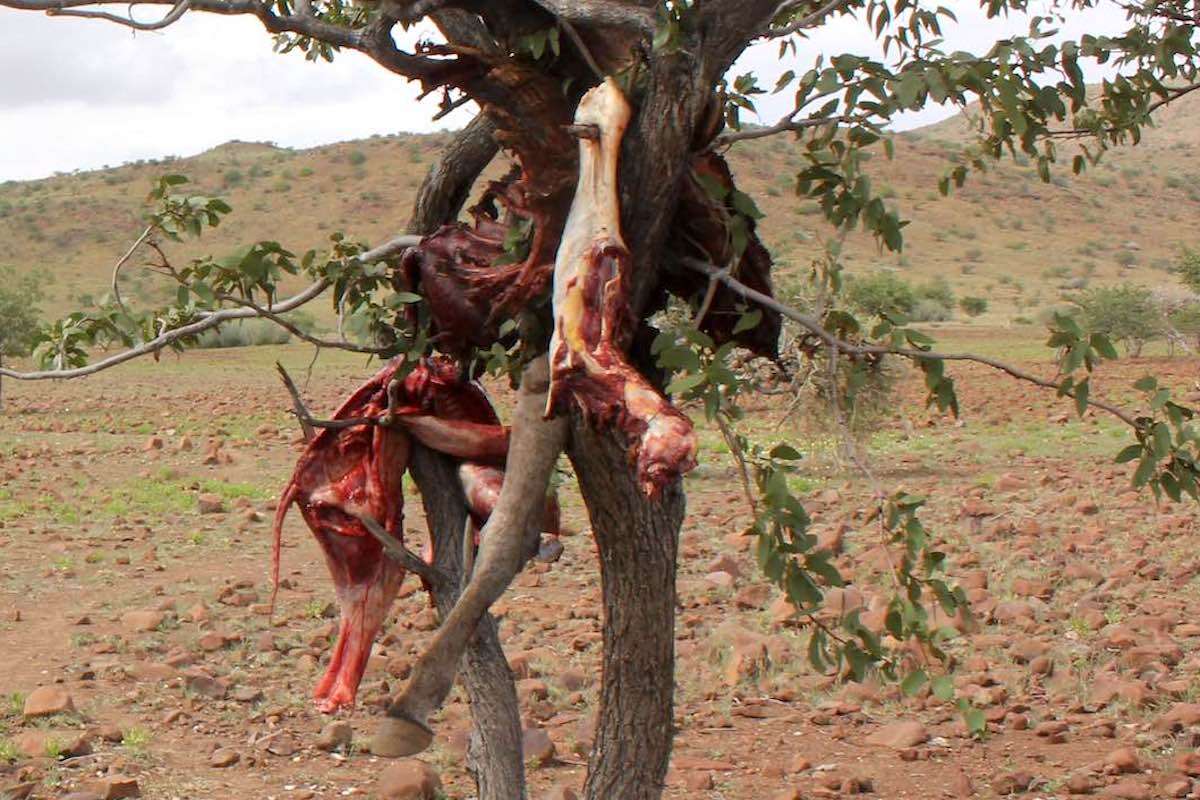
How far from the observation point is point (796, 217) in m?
41.6

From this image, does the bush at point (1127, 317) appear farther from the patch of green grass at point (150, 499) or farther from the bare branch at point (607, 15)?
the bare branch at point (607, 15)

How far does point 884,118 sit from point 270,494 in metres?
9.99

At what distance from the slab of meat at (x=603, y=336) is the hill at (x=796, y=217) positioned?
119 feet

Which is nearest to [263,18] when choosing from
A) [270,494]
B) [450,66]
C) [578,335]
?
[450,66]

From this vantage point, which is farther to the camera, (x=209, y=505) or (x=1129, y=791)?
(x=209, y=505)

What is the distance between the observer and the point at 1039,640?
6.78 m

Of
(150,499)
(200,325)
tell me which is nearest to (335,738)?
(200,325)

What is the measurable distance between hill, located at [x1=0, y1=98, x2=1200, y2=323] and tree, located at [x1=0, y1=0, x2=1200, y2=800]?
117ft

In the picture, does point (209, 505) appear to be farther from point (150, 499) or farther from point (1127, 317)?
A: point (1127, 317)

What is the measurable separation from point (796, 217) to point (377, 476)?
39082 mm

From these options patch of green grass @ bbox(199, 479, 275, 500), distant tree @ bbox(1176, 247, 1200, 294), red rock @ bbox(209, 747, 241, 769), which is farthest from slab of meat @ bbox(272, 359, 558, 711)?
distant tree @ bbox(1176, 247, 1200, 294)

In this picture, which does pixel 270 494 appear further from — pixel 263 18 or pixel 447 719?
pixel 263 18

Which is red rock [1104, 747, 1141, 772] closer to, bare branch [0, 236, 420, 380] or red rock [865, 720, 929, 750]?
red rock [865, 720, 929, 750]

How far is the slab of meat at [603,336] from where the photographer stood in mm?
1827
